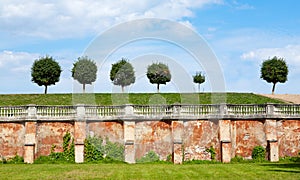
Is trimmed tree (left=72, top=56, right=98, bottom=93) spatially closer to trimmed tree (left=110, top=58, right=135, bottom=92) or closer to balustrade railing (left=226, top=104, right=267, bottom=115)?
trimmed tree (left=110, top=58, right=135, bottom=92)

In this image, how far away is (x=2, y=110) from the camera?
94.2 ft

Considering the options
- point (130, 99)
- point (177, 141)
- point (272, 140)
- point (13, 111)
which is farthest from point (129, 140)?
point (130, 99)

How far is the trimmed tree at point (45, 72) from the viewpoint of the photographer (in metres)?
56.4

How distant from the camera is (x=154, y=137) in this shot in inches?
1125

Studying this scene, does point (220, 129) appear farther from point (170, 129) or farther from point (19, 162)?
point (19, 162)

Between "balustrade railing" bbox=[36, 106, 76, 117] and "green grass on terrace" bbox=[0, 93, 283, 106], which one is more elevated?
"green grass on terrace" bbox=[0, 93, 283, 106]

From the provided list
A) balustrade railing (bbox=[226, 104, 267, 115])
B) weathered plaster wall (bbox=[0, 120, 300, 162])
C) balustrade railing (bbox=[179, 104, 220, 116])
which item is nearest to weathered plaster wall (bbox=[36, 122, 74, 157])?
weathered plaster wall (bbox=[0, 120, 300, 162])

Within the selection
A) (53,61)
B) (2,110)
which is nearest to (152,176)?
(2,110)

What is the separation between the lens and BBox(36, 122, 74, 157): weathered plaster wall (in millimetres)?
28594

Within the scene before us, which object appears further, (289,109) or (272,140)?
(289,109)

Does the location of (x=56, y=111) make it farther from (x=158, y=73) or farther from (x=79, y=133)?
(x=158, y=73)

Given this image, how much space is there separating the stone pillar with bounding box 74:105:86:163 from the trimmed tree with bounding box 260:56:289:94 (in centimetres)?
3787

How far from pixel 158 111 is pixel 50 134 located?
6.80 meters

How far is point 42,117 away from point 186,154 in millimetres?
9077
